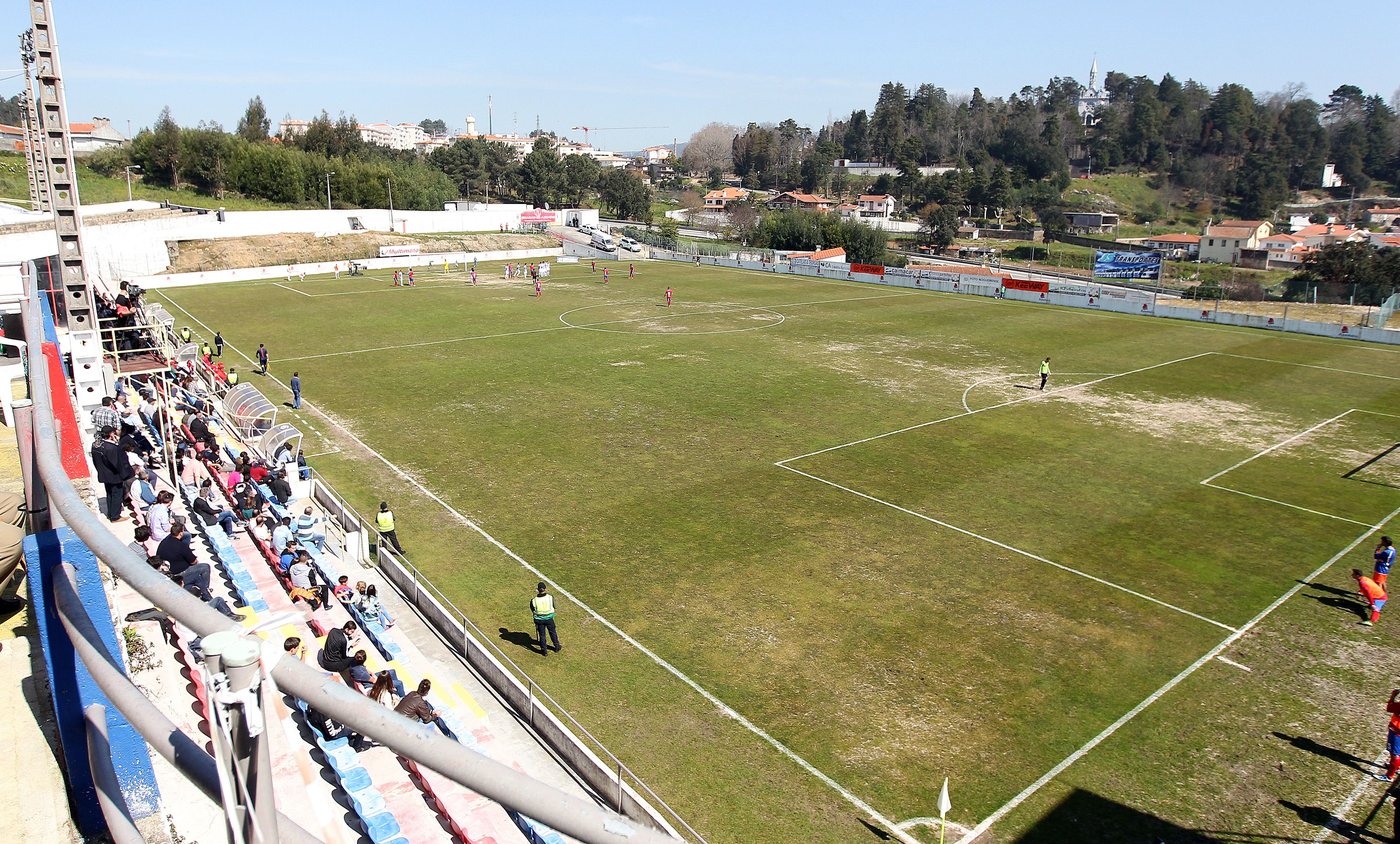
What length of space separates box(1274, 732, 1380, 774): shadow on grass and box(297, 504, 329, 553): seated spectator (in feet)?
59.5

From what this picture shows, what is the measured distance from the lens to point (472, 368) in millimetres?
36938

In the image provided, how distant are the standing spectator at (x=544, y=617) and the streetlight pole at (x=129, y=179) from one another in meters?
88.8

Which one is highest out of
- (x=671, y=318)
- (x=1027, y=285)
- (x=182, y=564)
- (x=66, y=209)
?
(x=66, y=209)

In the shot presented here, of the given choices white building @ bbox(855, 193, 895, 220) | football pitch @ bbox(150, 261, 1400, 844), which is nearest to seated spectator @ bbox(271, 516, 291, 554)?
football pitch @ bbox(150, 261, 1400, 844)

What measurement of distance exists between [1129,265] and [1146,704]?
2591 inches

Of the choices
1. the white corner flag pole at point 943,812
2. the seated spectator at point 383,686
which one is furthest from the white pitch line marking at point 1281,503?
the seated spectator at point 383,686

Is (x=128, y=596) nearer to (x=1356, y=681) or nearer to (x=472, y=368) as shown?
(x=1356, y=681)

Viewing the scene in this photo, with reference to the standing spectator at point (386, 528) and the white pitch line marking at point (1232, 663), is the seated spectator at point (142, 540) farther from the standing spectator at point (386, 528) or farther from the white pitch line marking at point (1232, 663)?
the white pitch line marking at point (1232, 663)

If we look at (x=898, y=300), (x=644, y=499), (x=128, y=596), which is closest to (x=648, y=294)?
(x=898, y=300)

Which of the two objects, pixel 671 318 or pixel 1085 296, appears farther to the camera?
pixel 1085 296

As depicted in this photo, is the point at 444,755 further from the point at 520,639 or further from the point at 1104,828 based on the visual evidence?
the point at 520,639

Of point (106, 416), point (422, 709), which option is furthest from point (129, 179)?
point (422, 709)

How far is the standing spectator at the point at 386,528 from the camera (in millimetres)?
18375

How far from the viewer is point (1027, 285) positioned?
198 ft
